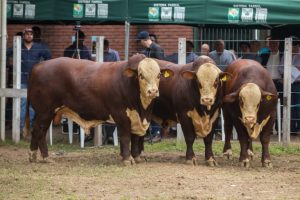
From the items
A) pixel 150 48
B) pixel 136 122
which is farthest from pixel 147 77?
pixel 150 48

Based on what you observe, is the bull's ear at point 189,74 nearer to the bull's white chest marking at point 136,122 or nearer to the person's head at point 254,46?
the bull's white chest marking at point 136,122

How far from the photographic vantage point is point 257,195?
10539 millimetres

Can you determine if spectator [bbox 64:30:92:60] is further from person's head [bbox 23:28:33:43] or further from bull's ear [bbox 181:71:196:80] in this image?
bull's ear [bbox 181:71:196:80]

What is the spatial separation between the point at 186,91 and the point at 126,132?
1.16 metres

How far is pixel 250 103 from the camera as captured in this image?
42.5 ft

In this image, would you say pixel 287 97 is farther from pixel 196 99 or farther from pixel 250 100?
pixel 250 100

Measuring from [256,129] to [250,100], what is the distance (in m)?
0.59

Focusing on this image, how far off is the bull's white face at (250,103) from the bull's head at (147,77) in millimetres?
1351

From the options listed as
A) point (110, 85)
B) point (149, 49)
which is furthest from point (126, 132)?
point (149, 49)

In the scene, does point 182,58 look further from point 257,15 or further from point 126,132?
point 126,132

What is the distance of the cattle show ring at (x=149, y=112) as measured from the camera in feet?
38.0

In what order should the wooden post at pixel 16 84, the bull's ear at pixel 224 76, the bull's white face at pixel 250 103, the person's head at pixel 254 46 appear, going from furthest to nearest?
the person's head at pixel 254 46, the wooden post at pixel 16 84, the bull's ear at pixel 224 76, the bull's white face at pixel 250 103

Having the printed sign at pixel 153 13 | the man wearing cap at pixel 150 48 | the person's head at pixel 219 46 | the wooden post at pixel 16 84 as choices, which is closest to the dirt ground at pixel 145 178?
the wooden post at pixel 16 84

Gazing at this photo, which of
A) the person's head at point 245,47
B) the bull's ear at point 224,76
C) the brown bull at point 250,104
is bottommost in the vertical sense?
the brown bull at point 250,104
